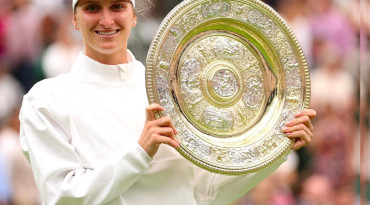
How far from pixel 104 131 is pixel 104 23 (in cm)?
31

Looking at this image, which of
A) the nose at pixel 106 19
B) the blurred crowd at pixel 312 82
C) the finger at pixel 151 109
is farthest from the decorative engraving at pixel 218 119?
the blurred crowd at pixel 312 82

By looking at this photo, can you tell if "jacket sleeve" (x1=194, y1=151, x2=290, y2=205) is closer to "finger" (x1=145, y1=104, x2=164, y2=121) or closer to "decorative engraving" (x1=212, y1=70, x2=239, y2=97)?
"decorative engraving" (x1=212, y1=70, x2=239, y2=97)

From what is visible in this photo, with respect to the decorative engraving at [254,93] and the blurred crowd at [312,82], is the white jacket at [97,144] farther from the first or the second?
the blurred crowd at [312,82]

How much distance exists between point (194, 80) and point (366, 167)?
10.8 ft

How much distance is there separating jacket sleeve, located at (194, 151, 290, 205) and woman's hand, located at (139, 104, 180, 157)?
0.35 m

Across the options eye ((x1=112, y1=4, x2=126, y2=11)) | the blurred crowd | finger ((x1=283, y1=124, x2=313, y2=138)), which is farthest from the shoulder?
the blurred crowd

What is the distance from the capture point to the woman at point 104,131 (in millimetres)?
2029

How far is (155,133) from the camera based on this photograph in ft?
6.58

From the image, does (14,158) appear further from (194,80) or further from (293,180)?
(194,80)

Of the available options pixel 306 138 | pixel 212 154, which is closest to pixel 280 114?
pixel 306 138

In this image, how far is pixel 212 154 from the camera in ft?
7.13

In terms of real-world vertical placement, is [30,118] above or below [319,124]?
above

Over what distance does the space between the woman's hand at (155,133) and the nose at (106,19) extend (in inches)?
11.0

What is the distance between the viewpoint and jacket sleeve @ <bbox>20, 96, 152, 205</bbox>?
6.64 ft
